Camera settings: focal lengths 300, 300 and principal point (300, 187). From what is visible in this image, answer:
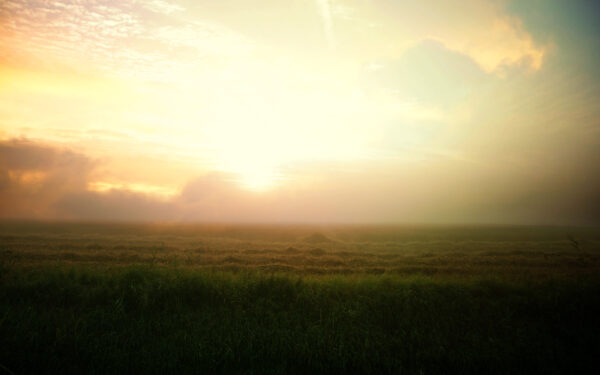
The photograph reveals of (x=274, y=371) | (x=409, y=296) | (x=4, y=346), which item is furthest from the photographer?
(x=409, y=296)

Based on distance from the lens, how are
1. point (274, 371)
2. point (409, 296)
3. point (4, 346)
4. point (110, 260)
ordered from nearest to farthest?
point (274, 371), point (4, 346), point (409, 296), point (110, 260)

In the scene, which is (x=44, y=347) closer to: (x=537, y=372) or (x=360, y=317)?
(x=360, y=317)

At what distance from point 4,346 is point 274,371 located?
5281 millimetres

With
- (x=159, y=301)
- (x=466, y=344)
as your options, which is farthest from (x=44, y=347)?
(x=466, y=344)

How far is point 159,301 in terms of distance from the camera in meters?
9.50

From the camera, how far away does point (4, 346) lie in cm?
580

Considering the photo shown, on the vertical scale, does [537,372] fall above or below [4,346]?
below

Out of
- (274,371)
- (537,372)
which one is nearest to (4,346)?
(274,371)

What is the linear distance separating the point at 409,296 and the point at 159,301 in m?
8.12

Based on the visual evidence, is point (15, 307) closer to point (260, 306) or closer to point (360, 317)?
point (260, 306)

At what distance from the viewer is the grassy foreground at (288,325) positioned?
5.89m

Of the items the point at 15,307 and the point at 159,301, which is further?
the point at 159,301

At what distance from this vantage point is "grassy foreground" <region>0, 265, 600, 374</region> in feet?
19.3

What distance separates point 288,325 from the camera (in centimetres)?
794
